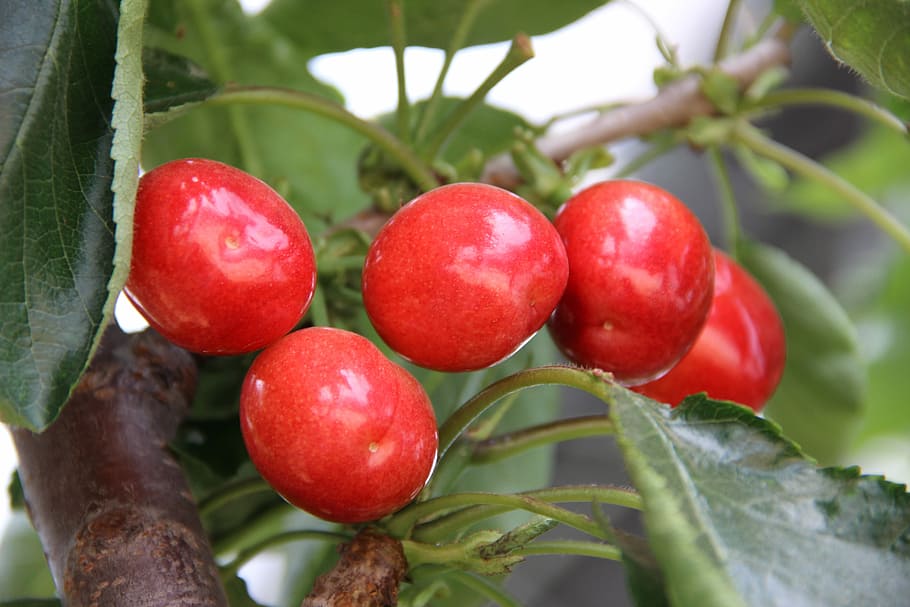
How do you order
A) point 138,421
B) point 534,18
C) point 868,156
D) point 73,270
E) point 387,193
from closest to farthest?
point 73,270, point 138,421, point 387,193, point 534,18, point 868,156

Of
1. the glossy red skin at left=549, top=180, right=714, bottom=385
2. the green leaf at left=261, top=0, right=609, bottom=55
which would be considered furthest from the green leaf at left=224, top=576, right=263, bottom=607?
the green leaf at left=261, top=0, right=609, bottom=55

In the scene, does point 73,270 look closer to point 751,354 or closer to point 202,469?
point 202,469

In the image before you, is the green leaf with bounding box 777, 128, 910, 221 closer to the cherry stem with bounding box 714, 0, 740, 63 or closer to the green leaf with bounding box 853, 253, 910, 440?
the green leaf with bounding box 853, 253, 910, 440

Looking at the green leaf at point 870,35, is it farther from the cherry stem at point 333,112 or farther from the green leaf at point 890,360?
the green leaf at point 890,360

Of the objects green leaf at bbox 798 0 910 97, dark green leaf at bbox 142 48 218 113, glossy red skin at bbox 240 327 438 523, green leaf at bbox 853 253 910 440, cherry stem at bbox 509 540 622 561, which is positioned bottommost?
green leaf at bbox 853 253 910 440

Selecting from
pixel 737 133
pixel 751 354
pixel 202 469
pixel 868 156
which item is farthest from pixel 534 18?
pixel 868 156

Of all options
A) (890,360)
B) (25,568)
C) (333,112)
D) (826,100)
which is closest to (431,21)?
(333,112)

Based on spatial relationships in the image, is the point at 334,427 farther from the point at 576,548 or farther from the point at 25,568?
the point at 25,568
